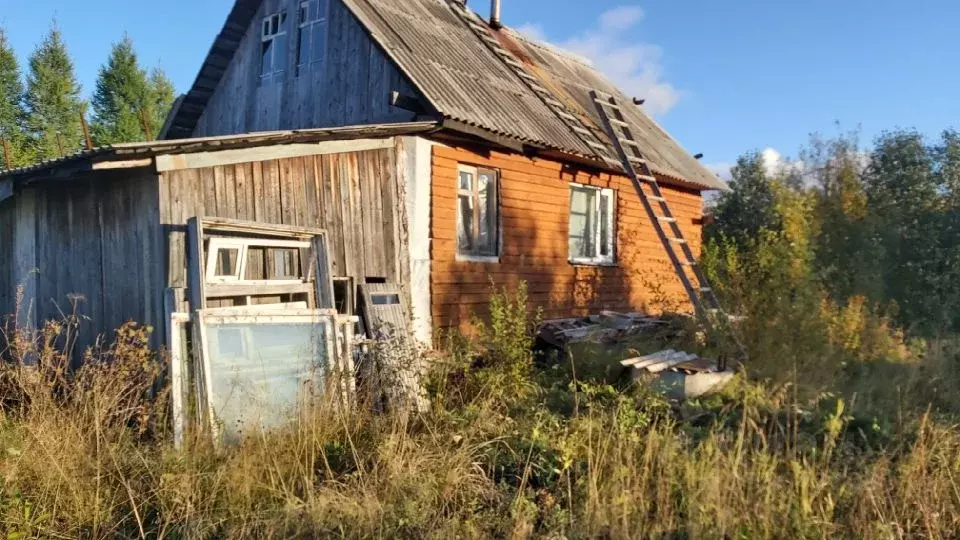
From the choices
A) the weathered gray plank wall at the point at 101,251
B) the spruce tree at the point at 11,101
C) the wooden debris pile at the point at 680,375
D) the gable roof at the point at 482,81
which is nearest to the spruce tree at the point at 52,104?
the spruce tree at the point at 11,101

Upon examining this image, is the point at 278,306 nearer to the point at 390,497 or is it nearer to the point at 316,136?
the point at 316,136

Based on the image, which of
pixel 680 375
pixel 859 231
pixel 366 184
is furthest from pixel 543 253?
pixel 859 231

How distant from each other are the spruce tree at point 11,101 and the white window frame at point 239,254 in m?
25.0

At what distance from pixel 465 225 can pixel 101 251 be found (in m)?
4.30

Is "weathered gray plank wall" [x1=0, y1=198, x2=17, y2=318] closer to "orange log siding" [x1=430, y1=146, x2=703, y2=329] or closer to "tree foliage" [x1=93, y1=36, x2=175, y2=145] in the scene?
"orange log siding" [x1=430, y1=146, x2=703, y2=329]

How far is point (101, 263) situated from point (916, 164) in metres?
20.8

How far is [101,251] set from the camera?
7.12m

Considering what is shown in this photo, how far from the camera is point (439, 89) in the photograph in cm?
880

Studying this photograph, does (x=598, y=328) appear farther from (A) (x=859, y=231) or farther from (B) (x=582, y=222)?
(A) (x=859, y=231)

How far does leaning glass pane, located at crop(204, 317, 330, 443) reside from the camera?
5.43m

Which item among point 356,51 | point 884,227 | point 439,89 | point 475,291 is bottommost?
point 475,291

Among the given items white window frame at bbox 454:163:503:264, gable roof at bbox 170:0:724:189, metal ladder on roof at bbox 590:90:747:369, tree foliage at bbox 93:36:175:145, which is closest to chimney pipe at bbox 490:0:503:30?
gable roof at bbox 170:0:724:189

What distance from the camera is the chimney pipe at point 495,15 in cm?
1459

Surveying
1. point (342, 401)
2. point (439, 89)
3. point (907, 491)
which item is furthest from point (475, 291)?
point (907, 491)
